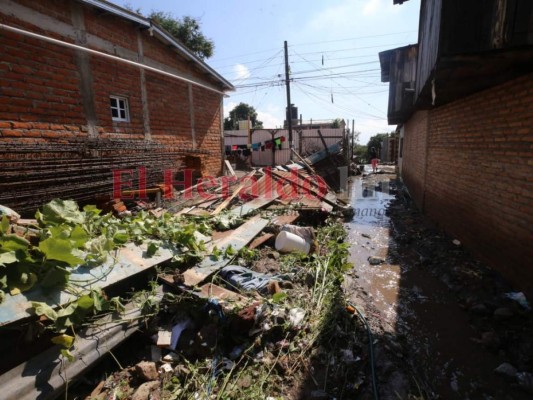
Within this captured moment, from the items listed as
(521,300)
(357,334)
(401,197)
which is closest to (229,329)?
(357,334)

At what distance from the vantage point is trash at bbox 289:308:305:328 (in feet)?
9.31

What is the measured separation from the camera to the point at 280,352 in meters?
2.57

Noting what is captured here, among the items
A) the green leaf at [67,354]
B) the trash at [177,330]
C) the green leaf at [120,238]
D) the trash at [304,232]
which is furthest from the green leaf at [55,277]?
the trash at [304,232]

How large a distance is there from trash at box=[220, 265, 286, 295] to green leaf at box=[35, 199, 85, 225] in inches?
70.6

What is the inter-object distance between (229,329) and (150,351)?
2.45ft

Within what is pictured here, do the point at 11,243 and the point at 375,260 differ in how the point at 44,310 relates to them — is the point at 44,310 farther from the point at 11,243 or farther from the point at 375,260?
the point at 375,260

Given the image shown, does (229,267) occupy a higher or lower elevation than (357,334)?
higher

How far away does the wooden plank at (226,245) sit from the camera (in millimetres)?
3201

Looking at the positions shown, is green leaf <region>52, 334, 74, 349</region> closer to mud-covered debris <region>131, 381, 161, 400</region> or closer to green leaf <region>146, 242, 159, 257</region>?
mud-covered debris <region>131, 381, 161, 400</region>

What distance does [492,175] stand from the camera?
426cm

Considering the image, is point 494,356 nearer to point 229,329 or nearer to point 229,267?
point 229,329

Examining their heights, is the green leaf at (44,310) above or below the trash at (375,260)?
above

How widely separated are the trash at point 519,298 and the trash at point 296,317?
8.74 feet

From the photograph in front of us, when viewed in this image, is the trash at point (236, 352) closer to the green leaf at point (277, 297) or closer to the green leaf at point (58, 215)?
the green leaf at point (277, 297)
